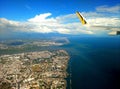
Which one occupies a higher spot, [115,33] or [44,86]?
[115,33]

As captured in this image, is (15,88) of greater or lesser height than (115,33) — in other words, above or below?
below

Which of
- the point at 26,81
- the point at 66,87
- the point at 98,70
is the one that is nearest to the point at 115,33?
the point at 66,87

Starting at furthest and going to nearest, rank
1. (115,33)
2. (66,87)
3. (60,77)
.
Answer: (60,77) → (66,87) → (115,33)

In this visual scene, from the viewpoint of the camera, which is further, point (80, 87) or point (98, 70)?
point (98, 70)

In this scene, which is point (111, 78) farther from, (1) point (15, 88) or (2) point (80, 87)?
(1) point (15, 88)

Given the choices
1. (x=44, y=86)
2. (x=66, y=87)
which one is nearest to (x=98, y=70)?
(x=66, y=87)

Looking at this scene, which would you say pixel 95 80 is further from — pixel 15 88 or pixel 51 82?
pixel 15 88

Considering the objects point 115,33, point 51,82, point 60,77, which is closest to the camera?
point 115,33

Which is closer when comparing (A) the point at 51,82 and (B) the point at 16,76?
(A) the point at 51,82

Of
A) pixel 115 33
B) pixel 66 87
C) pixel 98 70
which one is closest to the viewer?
pixel 115 33
